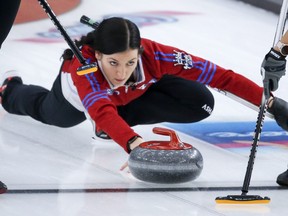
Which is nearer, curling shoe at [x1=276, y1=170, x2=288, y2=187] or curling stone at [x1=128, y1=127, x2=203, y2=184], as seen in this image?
curling stone at [x1=128, y1=127, x2=203, y2=184]

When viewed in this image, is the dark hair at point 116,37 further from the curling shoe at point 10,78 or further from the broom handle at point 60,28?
the curling shoe at point 10,78

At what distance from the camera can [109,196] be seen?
9.37ft

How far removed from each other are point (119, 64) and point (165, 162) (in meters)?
0.40

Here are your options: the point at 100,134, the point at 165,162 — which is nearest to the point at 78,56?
the point at 165,162

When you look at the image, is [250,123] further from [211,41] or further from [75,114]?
[211,41]

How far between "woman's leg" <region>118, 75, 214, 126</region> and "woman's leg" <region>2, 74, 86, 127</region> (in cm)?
22

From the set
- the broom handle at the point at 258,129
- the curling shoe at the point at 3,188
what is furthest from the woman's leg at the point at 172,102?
the curling shoe at the point at 3,188

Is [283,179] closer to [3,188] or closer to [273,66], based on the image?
[273,66]

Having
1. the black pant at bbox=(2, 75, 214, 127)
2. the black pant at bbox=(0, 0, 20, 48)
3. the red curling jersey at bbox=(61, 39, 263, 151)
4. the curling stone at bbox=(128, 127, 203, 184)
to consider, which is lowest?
the black pant at bbox=(2, 75, 214, 127)

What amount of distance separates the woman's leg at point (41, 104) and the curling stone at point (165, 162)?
0.65 m

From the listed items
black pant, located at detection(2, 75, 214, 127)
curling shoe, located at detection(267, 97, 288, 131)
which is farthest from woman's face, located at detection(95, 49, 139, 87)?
curling shoe, located at detection(267, 97, 288, 131)

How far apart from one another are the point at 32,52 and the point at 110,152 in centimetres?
141

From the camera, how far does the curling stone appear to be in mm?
2826

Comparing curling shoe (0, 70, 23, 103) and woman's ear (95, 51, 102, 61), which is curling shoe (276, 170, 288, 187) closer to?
woman's ear (95, 51, 102, 61)
